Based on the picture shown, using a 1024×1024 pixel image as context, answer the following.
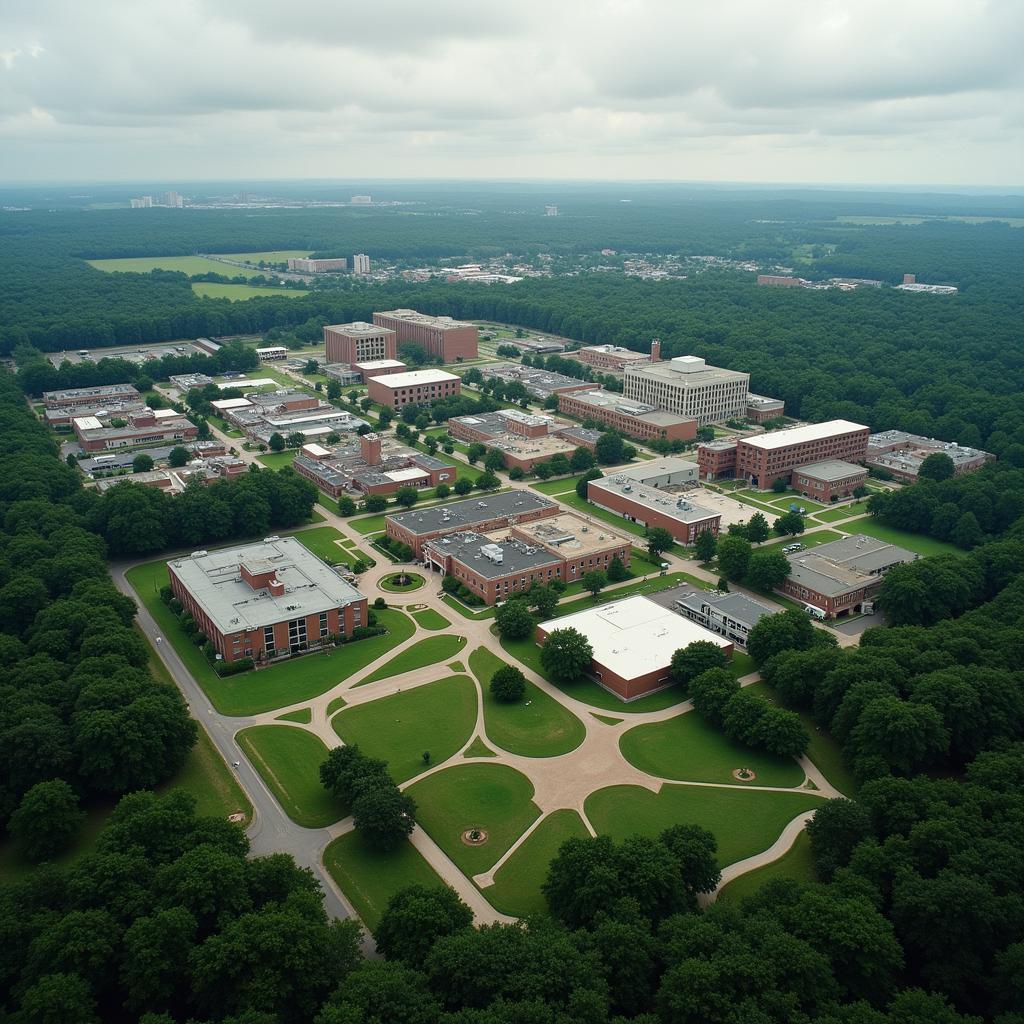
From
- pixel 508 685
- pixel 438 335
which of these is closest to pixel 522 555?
pixel 508 685

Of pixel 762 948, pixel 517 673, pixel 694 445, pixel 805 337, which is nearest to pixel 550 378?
pixel 694 445

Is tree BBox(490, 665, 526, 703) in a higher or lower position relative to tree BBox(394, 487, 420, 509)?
higher

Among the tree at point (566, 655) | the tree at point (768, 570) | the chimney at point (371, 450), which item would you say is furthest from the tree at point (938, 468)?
the chimney at point (371, 450)

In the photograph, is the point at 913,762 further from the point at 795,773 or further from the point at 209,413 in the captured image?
the point at 209,413

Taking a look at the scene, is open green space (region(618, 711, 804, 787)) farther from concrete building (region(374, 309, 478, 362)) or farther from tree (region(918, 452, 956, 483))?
concrete building (region(374, 309, 478, 362))

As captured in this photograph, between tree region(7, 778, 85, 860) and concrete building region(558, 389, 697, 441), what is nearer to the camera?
tree region(7, 778, 85, 860)

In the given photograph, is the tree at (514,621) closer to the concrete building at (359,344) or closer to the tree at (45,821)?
the tree at (45,821)

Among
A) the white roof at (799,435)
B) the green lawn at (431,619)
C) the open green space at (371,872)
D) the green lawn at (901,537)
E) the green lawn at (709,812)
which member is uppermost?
the white roof at (799,435)

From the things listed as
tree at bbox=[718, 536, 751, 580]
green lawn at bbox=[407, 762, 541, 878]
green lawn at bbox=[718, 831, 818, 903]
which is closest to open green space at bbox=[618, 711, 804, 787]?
green lawn at bbox=[718, 831, 818, 903]
